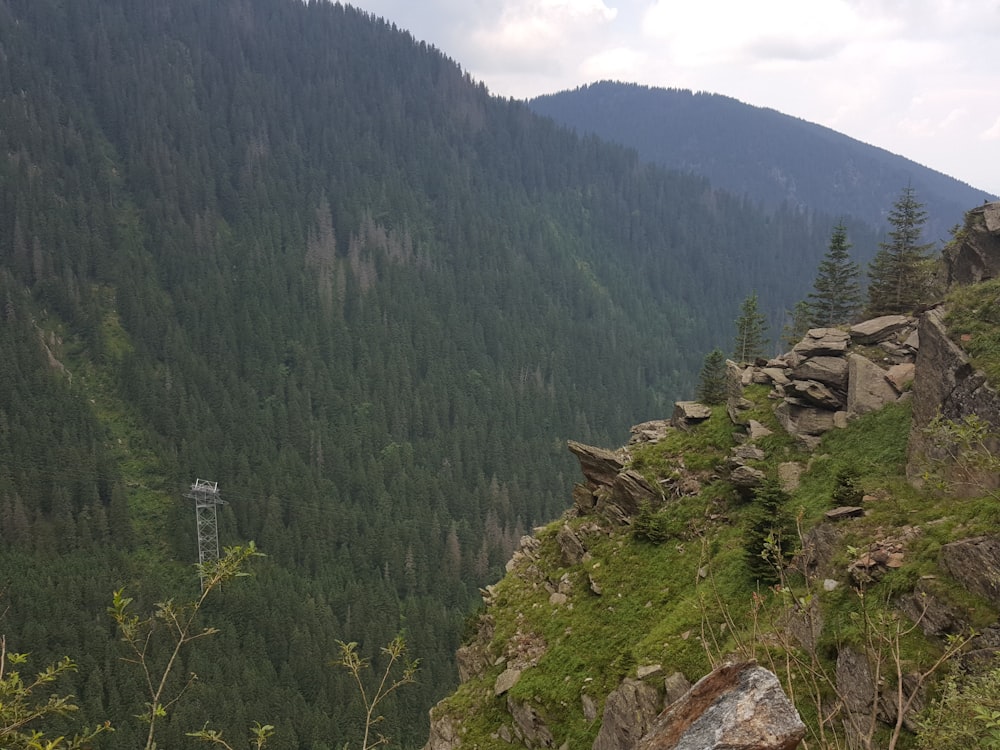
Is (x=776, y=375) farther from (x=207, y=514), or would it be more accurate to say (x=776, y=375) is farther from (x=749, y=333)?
(x=207, y=514)

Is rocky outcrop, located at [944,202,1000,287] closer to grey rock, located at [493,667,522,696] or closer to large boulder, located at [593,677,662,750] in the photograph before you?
large boulder, located at [593,677,662,750]

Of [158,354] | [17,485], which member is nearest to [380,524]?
[17,485]

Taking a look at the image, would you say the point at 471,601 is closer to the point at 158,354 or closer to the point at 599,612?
the point at 599,612

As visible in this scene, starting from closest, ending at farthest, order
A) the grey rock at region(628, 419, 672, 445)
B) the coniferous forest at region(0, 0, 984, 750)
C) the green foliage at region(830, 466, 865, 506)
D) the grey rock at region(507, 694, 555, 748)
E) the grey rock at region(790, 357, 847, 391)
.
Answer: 1. the green foliage at region(830, 466, 865, 506)
2. the grey rock at region(507, 694, 555, 748)
3. the grey rock at region(790, 357, 847, 391)
4. the grey rock at region(628, 419, 672, 445)
5. the coniferous forest at region(0, 0, 984, 750)

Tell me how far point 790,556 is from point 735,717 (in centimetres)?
1904

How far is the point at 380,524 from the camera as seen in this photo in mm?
135875

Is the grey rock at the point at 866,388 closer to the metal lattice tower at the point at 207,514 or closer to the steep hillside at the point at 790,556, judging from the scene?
the steep hillside at the point at 790,556

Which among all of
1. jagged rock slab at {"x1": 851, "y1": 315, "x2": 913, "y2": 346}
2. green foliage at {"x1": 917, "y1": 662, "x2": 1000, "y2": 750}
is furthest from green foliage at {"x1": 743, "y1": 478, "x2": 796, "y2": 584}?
jagged rock slab at {"x1": 851, "y1": 315, "x2": 913, "y2": 346}

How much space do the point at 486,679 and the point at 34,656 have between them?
3313 inches

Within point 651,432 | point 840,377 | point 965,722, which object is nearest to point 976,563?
point 965,722

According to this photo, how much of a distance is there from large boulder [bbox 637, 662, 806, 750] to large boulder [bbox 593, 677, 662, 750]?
557 inches

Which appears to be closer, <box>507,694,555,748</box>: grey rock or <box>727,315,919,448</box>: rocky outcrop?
<box>507,694,555,748</box>: grey rock

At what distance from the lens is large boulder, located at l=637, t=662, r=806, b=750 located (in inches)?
351

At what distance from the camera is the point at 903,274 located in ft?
150
